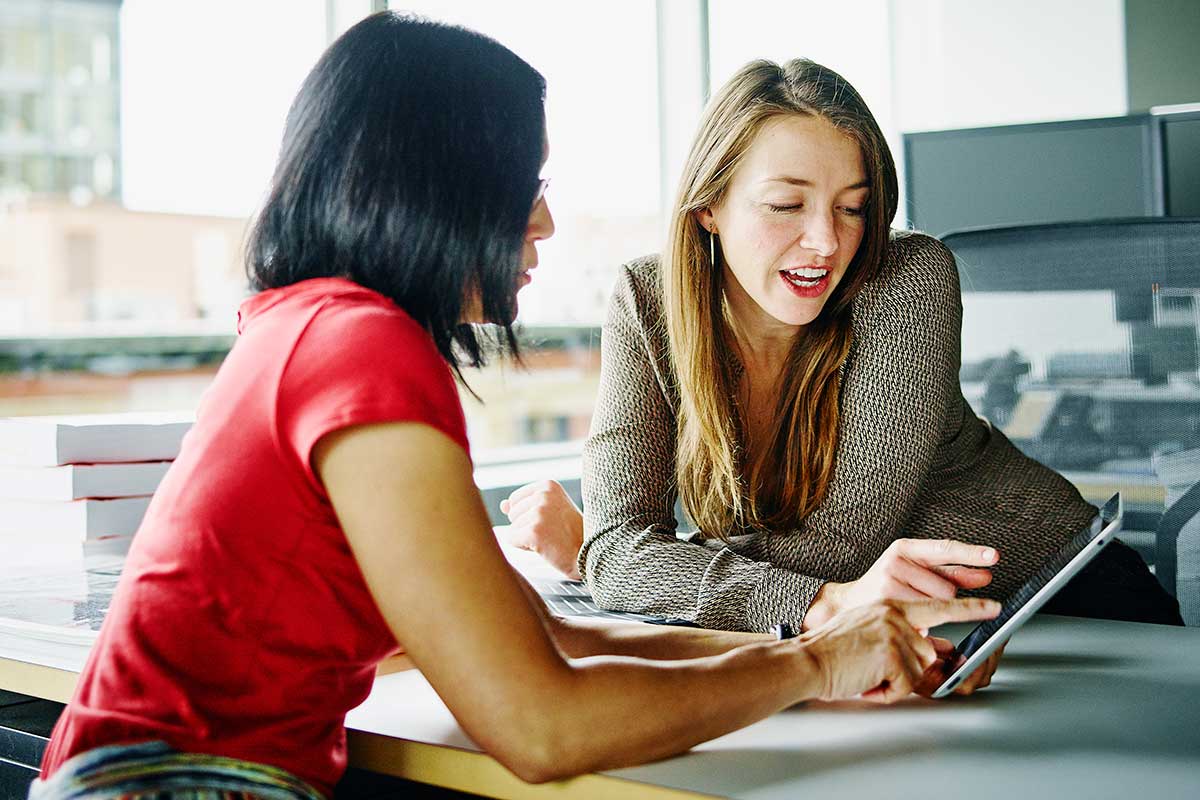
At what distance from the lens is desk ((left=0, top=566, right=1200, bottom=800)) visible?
2.38 ft

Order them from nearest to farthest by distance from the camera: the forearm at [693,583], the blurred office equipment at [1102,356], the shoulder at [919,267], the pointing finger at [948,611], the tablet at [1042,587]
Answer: the tablet at [1042,587], the pointing finger at [948,611], the forearm at [693,583], the shoulder at [919,267], the blurred office equipment at [1102,356]

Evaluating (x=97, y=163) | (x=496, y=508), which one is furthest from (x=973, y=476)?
(x=97, y=163)

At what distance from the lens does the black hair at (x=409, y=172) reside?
81 cm

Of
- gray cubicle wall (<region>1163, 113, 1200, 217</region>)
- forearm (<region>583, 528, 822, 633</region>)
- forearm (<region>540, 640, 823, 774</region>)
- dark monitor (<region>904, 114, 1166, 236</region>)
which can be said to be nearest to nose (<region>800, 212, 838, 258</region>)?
forearm (<region>583, 528, 822, 633</region>)

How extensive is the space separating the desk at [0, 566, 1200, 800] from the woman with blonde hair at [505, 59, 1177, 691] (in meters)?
0.32

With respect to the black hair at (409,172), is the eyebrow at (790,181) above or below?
above

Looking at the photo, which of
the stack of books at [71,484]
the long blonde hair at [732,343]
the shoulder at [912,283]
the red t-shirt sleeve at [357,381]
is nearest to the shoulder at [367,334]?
the red t-shirt sleeve at [357,381]

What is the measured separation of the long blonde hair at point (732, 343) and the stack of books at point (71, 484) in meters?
0.71

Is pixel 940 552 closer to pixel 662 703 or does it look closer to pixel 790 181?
pixel 662 703

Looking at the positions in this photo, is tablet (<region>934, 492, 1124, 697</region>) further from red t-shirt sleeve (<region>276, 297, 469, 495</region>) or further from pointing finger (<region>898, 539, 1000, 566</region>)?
red t-shirt sleeve (<region>276, 297, 469, 495</region>)

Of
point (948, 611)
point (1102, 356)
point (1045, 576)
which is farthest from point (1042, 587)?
point (1102, 356)

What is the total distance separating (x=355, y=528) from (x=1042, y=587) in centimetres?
50

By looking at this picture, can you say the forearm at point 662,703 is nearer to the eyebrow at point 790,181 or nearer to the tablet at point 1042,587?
the tablet at point 1042,587

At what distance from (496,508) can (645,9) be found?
1570 millimetres
